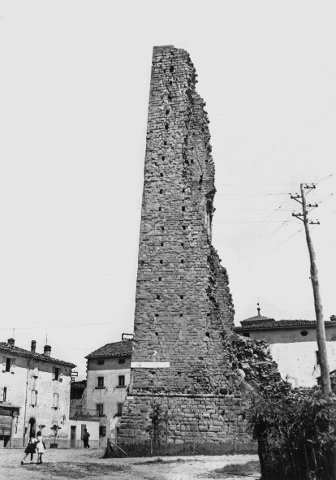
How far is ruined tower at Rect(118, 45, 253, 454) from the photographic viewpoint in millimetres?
17422

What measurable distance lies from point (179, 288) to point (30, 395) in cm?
2296

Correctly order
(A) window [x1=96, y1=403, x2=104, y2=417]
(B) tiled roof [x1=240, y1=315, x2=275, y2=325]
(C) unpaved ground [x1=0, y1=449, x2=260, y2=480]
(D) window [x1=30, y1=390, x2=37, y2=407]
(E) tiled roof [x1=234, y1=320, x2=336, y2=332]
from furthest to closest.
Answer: (B) tiled roof [x1=240, y1=315, x2=275, y2=325] → (A) window [x1=96, y1=403, x2=104, y2=417] → (E) tiled roof [x1=234, y1=320, x2=336, y2=332] → (D) window [x1=30, y1=390, x2=37, y2=407] → (C) unpaved ground [x1=0, y1=449, x2=260, y2=480]

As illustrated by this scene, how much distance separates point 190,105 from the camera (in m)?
21.6

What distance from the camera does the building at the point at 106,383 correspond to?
43.8 m

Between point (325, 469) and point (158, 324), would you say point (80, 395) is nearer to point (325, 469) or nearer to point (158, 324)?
point (158, 324)

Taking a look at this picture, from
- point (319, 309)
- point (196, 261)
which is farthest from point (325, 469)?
point (196, 261)

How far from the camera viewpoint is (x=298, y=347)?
131 feet

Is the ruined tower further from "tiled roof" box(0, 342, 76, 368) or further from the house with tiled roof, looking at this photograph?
"tiled roof" box(0, 342, 76, 368)

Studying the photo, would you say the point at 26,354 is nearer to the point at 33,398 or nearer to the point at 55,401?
the point at 33,398

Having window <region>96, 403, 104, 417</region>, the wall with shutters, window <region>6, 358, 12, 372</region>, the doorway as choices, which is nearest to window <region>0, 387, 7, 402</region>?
the wall with shutters

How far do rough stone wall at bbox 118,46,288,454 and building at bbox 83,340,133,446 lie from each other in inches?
940

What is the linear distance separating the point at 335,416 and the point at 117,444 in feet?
33.5

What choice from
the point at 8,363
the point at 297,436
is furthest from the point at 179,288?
the point at 8,363

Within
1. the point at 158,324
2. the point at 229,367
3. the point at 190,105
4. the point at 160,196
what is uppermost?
the point at 190,105
